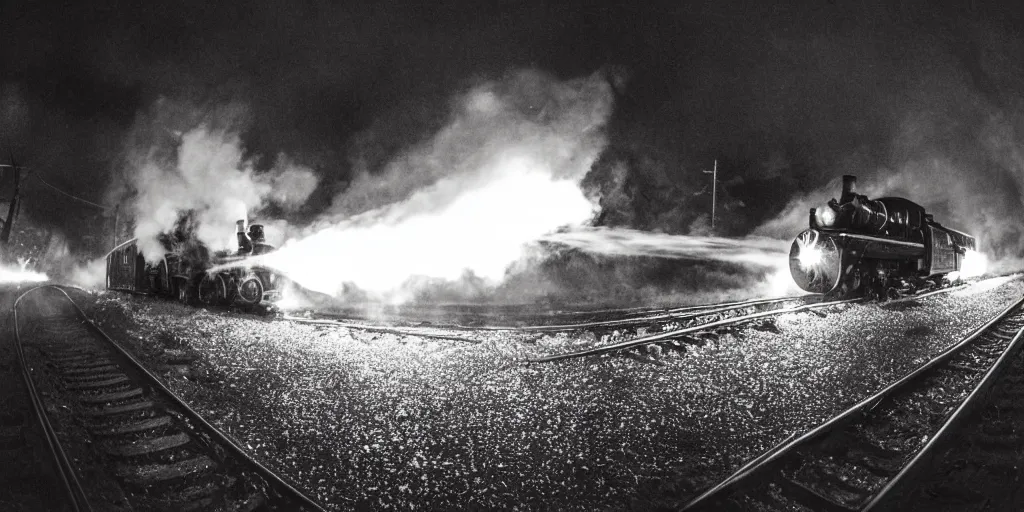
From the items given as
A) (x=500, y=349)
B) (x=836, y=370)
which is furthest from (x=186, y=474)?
(x=836, y=370)

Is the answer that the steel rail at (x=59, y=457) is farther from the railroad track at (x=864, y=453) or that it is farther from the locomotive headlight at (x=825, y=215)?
the locomotive headlight at (x=825, y=215)

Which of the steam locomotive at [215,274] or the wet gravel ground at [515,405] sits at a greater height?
the steam locomotive at [215,274]

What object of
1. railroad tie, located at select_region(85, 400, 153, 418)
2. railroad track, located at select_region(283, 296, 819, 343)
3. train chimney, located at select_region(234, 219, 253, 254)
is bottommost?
railroad tie, located at select_region(85, 400, 153, 418)

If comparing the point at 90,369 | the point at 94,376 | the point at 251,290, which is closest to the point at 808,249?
the point at 251,290

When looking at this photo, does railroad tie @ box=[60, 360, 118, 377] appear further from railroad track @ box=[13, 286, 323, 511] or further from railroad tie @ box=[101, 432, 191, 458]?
railroad tie @ box=[101, 432, 191, 458]

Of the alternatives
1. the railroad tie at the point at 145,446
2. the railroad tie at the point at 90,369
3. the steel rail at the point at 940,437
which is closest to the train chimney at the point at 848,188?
the steel rail at the point at 940,437

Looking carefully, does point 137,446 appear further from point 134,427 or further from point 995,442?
point 995,442

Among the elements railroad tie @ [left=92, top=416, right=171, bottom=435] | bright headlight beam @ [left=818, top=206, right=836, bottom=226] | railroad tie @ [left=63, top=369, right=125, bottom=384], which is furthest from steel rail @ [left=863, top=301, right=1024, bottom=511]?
railroad tie @ [left=63, top=369, right=125, bottom=384]
